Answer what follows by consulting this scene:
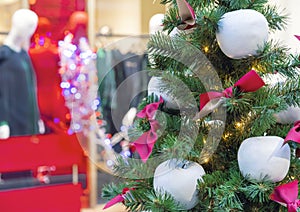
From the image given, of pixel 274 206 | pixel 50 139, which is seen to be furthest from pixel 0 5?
pixel 274 206

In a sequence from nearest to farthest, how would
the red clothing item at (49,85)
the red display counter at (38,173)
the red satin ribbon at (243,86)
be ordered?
the red satin ribbon at (243,86), the red display counter at (38,173), the red clothing item at (49,85)

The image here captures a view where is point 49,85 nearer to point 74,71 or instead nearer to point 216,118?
point 74,71

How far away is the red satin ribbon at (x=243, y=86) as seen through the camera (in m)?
0.61

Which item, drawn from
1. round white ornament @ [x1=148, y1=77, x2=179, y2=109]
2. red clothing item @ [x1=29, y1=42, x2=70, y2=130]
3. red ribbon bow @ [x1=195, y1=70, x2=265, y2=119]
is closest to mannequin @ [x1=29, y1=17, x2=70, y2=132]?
red clothing item @ [x1=29, y1=42, x2=70, y2=130]

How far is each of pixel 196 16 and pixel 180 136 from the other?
0.18 metres

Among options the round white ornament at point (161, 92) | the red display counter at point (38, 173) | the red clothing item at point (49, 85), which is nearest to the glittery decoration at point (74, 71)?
the red clothing item at point (49, 85)

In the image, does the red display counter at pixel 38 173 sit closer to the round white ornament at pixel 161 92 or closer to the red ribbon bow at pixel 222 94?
the round white ornament at pixel 161 92

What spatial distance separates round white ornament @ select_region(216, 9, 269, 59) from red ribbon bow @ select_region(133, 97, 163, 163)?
5.4 inches

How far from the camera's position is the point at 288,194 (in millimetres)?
621

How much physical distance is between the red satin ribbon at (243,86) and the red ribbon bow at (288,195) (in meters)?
0.14

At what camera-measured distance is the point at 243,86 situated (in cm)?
63

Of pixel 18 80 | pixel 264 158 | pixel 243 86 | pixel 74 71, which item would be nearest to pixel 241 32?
pixel 243 86

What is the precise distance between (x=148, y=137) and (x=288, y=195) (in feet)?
0.70

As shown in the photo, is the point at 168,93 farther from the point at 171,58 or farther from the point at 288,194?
the point at 288,194
